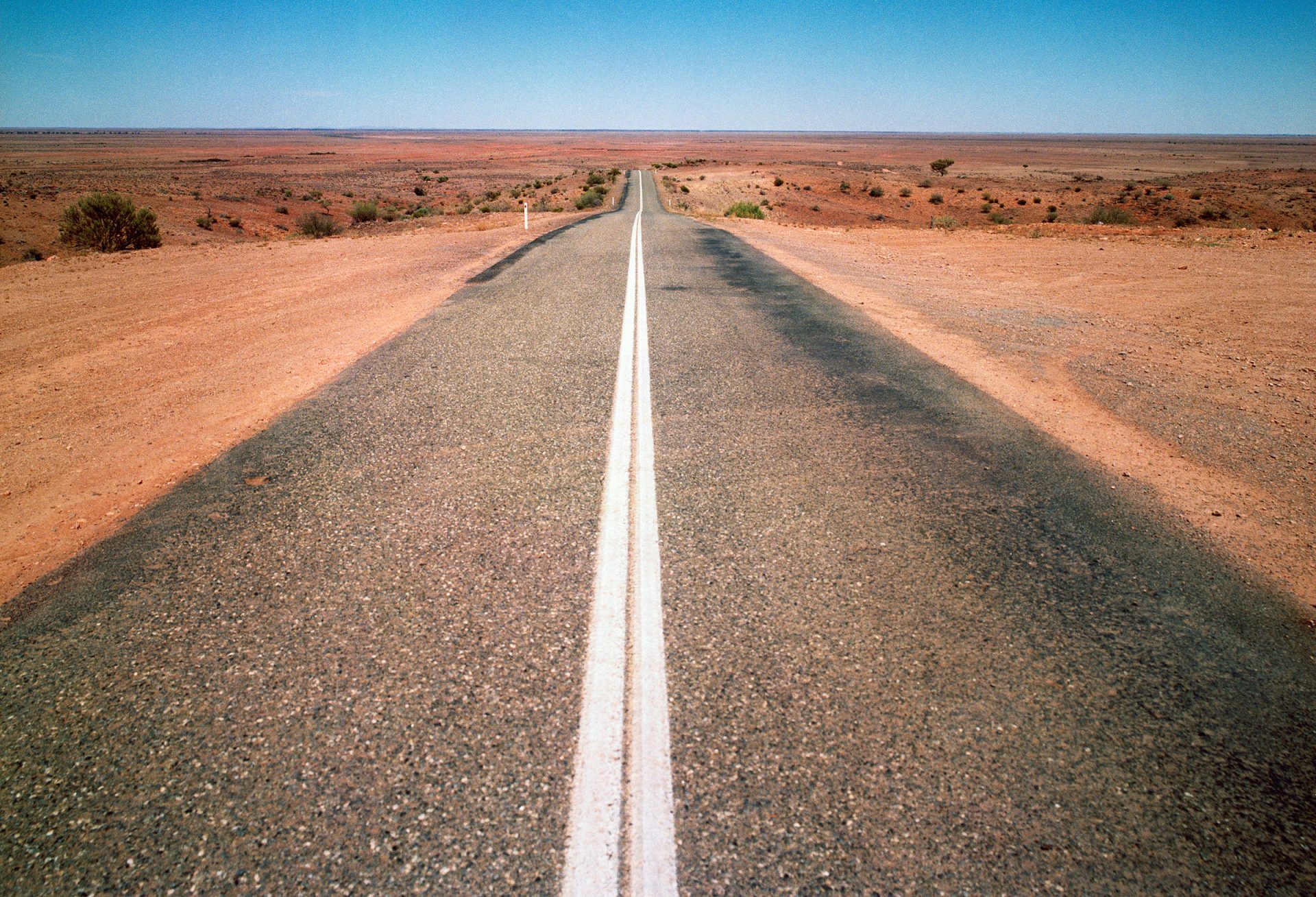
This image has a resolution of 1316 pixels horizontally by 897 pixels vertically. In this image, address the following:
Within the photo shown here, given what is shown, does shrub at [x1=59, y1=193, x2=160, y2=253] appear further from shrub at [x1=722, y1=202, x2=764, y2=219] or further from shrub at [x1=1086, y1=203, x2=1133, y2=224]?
shrub at [x1=1086, y1=203, x2=1133, y2=224]

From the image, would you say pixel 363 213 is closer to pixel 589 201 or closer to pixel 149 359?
pixel 589 201

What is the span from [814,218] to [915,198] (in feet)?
57.0

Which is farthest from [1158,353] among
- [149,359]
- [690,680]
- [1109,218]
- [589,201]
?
[589,201]

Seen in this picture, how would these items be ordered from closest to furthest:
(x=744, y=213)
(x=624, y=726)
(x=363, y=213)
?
(x=624, y=726) < (x=744, y=213) < (x=363, y=213)

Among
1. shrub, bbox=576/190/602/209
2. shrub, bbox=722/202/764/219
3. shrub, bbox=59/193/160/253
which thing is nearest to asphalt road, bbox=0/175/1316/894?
shrub, bbox=59/193/160/253

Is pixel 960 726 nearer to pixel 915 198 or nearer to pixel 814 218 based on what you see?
pixel 814 218

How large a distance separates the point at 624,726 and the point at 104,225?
75.8 feet

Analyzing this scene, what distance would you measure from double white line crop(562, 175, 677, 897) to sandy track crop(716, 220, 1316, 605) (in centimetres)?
328

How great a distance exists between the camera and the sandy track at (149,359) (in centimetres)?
479

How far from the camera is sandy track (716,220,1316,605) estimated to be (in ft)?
15.5

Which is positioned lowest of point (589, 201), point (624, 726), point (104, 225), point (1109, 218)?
point (624, 726)

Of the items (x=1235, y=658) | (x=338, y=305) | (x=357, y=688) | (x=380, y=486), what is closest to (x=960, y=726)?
(x=1235, y=658)

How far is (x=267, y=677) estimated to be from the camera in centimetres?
281

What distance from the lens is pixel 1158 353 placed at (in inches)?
326
